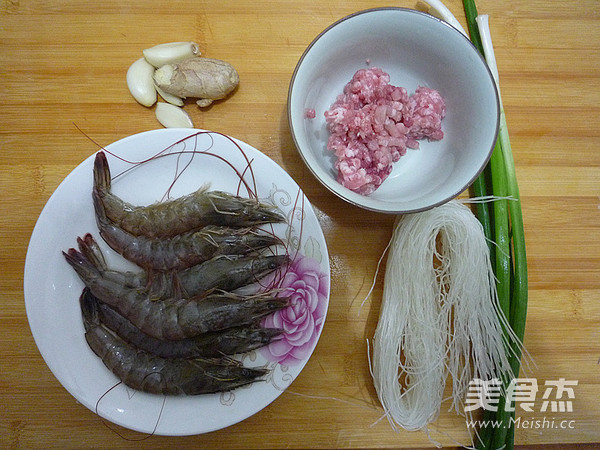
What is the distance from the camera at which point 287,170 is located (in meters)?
1.78

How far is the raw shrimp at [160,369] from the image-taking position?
152 cm

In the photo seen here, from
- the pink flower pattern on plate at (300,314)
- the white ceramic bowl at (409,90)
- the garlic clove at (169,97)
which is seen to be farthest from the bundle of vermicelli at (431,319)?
the garlic clove at (169,97)

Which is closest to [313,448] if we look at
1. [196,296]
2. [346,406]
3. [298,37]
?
[346,406]

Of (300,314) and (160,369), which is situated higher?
(300,314)

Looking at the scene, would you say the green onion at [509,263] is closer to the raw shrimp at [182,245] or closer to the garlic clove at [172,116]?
the raw shrimp at [182,245]

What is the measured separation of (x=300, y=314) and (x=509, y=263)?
2.91 feet

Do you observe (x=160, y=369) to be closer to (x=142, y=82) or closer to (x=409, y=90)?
(x=142, y=82)

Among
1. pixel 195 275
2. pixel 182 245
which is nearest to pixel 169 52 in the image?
pixel 182 245

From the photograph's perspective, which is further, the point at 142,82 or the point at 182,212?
the point at 142,82

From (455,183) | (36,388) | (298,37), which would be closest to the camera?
(455,183)

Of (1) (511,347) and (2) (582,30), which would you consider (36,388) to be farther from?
(2) (582,30)

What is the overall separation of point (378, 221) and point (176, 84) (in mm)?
985

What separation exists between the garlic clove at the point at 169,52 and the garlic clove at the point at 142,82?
0.13 ft

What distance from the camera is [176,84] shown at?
169 cm
